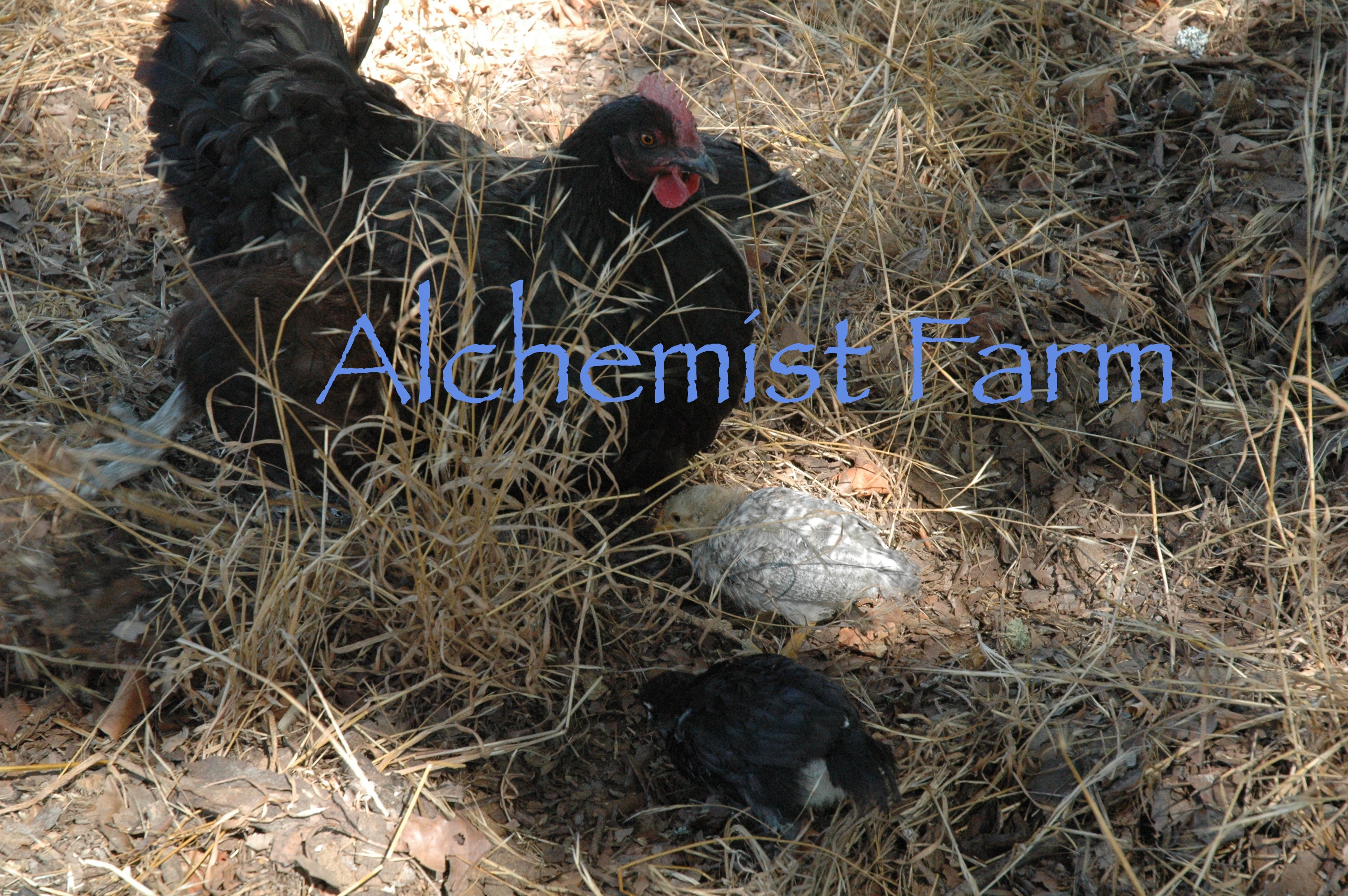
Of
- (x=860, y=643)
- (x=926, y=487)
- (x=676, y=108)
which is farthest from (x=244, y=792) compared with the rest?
(x=926, y=487)

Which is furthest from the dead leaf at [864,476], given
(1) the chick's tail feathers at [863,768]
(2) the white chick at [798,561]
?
(1) the chick's tail feathers at [863,768]

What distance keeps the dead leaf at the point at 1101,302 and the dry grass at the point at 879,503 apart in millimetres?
22

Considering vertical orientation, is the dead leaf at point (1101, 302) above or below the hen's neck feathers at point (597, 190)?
below

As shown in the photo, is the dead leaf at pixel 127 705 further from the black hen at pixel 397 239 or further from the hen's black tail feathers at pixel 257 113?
the hen's black tail feathers at pixel 257 113

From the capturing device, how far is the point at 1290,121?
13.6 feet

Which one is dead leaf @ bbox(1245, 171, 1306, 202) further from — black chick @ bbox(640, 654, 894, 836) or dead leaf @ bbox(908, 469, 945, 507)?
black chick @ bbox(640, 654, 894, 836)

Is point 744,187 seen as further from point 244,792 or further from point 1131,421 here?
point 244,792

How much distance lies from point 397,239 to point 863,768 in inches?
86.2

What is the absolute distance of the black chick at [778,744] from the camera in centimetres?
260

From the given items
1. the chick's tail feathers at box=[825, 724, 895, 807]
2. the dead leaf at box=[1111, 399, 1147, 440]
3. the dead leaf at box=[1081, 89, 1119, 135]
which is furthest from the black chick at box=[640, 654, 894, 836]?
the dead leaf at box=[1081, 89, 1119, 135]

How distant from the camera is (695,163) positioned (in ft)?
9.50

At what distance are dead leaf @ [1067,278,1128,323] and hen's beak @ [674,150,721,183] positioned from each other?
6.15 ft

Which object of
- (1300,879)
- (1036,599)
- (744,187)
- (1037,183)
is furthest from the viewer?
(1037,183)

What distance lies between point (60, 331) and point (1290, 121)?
17.5ft
